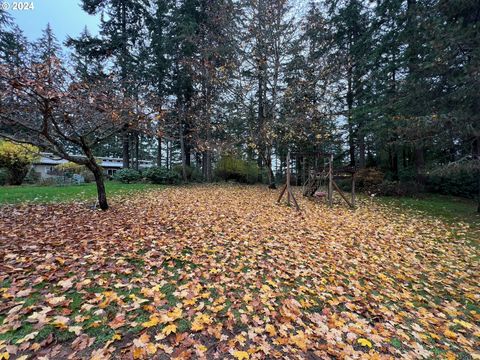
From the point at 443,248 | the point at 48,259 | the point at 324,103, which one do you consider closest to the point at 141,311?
the point at 48,259

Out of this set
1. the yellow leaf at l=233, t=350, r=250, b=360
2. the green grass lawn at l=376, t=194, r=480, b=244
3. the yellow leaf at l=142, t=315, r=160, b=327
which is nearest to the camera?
the yellow leaf at l=233, t=350, r=250, b=360

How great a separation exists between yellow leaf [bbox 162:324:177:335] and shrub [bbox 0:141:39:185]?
1388cm

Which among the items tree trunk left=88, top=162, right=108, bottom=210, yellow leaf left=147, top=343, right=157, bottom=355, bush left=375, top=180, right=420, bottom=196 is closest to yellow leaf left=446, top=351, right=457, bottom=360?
yellow leaf left=147, top=343, right=157, bottom=355

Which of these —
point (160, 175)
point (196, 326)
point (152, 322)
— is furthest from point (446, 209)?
point (160, 175)

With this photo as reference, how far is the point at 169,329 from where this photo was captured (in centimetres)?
253

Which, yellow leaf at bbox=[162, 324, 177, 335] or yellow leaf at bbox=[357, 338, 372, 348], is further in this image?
yellow leaf at bbox=[357, 338, 372, 348]

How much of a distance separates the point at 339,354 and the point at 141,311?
7.12ft

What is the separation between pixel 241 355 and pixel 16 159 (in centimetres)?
1607

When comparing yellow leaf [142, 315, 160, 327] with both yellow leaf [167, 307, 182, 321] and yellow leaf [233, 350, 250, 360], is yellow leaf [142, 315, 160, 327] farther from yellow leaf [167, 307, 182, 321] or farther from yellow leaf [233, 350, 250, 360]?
yellow leaf [233, 350, 250, 360]

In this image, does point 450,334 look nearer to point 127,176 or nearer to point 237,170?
point 237,170

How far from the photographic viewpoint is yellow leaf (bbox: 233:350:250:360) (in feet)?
7.47

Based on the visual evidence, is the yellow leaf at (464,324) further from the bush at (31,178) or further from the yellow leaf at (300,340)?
the bush at (31,178)

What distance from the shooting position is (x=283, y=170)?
22.8 m

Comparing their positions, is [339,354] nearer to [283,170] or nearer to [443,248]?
[443,248]
